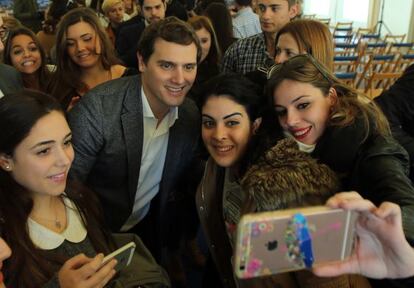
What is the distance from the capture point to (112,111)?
6.15 feet

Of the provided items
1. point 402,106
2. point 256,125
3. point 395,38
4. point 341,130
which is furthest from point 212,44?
point 395,38

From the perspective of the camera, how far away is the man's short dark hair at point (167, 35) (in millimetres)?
1851

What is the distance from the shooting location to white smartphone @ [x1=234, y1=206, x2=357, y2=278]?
78cm

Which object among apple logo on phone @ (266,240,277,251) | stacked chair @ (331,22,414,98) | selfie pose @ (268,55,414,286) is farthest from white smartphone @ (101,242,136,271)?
stacked chair @ (331,22,414,98)

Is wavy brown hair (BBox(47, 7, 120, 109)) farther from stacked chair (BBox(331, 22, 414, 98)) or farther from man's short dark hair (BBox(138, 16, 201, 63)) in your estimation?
stacked chair (BBox(331, 22, 414, 98))

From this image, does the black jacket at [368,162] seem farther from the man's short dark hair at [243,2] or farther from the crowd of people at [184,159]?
the man's short dark hair at [243,2]

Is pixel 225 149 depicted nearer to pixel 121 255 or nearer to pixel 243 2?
pixel 121 255

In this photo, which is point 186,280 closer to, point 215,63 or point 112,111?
point 112,111

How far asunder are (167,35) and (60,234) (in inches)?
39.4

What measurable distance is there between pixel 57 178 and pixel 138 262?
498 millimetres

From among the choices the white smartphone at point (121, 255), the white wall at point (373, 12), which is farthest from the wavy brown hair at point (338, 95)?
the white wall at point (373, 12)

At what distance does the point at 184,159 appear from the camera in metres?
2.14

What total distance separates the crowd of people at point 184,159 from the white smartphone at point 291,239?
2.3 inches

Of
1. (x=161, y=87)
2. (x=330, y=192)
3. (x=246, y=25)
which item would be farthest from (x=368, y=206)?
(x=246, y=25)
